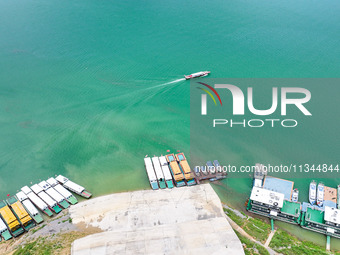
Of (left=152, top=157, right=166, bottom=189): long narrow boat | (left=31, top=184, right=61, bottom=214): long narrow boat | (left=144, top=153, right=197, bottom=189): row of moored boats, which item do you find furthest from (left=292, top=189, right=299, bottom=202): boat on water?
(left=31, top=184, right=61, bottom=214): long narrow boat

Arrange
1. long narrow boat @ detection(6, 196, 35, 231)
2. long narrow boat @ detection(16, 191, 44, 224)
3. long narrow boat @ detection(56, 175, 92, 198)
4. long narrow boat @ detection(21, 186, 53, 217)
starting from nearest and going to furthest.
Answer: long narrow boat @ detection(6, 196, 35, 231)
long narrow boat @ detection(16, 191, 44, 224)
long narrow boat @ detection(21, 186, 53, 217)
long narrow boat @ detection(56, 175, 92, 198)

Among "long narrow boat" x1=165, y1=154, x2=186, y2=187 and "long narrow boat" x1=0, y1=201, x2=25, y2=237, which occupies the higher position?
"long narrow boat" x1=165, y1=154, x2=186, y2=187

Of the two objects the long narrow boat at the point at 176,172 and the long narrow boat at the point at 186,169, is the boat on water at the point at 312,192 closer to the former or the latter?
the long narrow boat at the point at 186,169

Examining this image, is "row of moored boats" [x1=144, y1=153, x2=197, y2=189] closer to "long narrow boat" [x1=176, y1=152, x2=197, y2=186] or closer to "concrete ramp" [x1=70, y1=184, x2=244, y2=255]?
"long narrow boat" [x1=176, y1=152, x2=197, y2=186]

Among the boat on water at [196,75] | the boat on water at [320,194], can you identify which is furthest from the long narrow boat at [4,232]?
the boat on water at [196,75]

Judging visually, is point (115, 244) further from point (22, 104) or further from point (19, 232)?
point (22, 104)

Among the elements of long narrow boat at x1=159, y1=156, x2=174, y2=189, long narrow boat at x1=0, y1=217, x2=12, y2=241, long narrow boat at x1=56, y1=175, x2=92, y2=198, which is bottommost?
long narrow boat at x1=0, y1=217, x2=12, y2=241

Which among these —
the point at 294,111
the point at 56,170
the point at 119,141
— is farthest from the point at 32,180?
the point at 294,111
